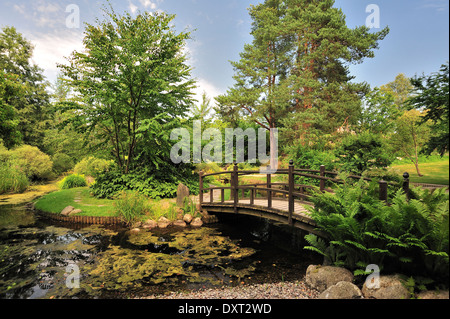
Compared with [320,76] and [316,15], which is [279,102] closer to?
[320,76]

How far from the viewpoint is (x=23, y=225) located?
28.7ft

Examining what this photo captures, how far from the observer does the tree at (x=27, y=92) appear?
71.2 ft

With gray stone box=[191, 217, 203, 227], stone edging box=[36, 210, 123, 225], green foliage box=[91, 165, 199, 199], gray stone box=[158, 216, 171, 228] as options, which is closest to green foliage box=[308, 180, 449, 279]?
gray stone box=[191, 217, 203, 227]

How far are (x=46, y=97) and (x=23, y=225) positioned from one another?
70.2 feet

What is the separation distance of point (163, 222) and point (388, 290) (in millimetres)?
7186

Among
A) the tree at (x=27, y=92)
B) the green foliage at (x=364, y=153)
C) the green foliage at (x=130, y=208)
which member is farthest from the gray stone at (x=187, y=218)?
the tree at (x=27, y=92)

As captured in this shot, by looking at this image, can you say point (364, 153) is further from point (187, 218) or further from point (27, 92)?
point (27, 92)

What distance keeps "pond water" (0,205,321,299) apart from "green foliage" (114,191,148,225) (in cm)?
66

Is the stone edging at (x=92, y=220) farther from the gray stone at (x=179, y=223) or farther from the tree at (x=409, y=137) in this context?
the tree at (x=409, y=137)

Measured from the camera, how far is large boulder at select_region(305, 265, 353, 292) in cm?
413

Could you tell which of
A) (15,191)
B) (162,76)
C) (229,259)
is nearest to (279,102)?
(162,76)

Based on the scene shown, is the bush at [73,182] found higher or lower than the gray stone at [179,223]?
higher

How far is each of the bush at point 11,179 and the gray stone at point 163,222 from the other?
12186 mm

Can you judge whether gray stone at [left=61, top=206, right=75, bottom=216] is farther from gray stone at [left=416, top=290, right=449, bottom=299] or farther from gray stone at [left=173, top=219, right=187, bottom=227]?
gray stone at [left=416, top=290, right=449, bottom=299]
